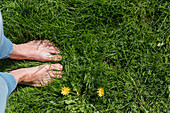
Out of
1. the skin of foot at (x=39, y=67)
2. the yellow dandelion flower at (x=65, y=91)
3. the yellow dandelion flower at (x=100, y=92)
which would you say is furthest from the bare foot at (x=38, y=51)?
the yellow dandelion flower at (x=100, y=92)

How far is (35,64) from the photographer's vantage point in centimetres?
232

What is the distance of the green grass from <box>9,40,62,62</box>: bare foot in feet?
0.25

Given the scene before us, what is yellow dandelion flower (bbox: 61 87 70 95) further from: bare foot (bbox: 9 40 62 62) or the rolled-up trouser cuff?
the rolled-up trouser cuff

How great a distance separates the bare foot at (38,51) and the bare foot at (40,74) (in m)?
0.11

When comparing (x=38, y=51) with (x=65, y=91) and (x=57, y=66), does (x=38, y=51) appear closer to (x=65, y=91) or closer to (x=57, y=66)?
(x=57, y=66)

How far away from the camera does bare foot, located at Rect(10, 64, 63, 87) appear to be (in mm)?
2201

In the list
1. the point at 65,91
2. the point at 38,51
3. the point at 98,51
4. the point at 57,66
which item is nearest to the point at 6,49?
the point at 38,51

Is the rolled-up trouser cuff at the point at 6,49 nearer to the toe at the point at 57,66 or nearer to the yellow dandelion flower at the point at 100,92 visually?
the toe at the point at 57,66

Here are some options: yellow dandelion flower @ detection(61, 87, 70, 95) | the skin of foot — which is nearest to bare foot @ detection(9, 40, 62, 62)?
the skin of foot

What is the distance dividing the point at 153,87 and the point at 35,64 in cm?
151

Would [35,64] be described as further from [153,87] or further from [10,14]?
[153,87]

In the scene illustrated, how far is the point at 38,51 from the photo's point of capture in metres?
2.28

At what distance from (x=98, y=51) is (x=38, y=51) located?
765 millimetres

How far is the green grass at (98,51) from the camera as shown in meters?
2.12
